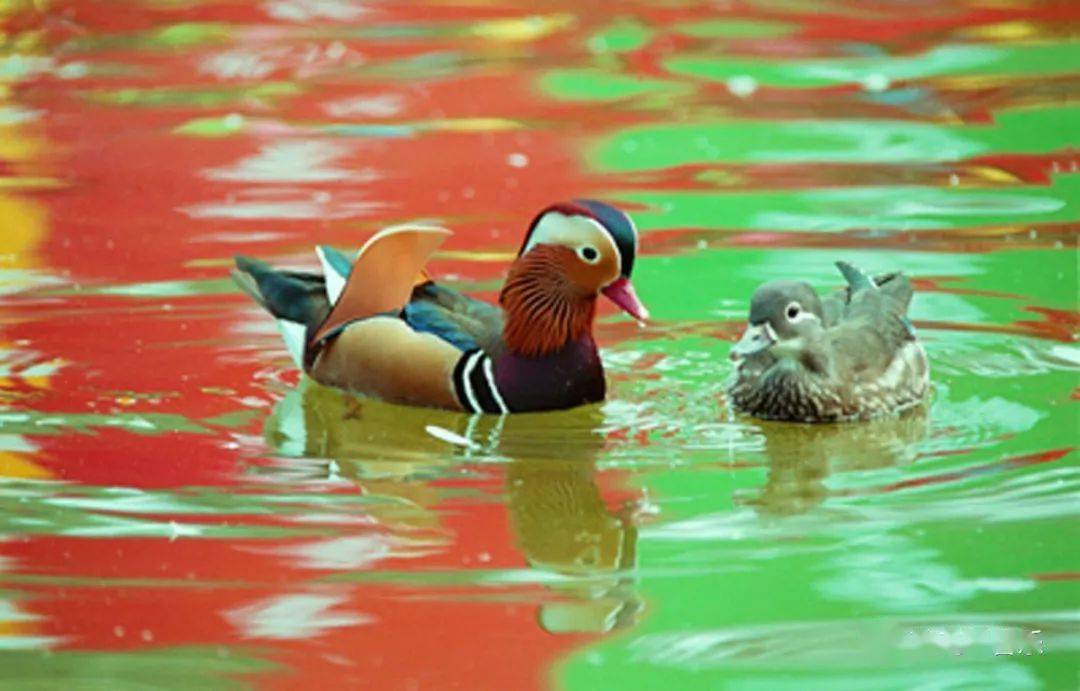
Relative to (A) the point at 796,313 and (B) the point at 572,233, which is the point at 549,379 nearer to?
(B) the point at 572,233

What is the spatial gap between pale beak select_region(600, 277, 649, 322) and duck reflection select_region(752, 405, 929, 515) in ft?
1.62

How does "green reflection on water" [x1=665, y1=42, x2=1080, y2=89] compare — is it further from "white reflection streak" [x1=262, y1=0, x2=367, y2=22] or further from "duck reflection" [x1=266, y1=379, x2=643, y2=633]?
"duck reflection" [x1=266, y1=379, x2=643, y2=633]

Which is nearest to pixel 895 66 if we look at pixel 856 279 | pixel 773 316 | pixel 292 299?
pixel 856 279

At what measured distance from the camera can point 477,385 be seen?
→ 735cm

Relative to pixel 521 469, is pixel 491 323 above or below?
above

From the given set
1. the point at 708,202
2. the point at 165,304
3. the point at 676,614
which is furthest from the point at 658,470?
the point at 708,202

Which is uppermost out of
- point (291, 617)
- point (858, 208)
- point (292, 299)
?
point (858, 208)

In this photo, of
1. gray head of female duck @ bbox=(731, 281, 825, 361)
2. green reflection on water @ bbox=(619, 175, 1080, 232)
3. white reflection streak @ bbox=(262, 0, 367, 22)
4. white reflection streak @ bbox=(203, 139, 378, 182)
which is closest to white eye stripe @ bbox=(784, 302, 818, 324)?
gray head of female duck @ bbox=(731, 281, 825, 361)

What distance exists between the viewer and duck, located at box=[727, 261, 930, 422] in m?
7.07

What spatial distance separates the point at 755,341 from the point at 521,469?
76 cm

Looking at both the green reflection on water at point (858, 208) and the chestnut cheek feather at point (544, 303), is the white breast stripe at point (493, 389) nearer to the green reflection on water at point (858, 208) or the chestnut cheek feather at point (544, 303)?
the chestnut cheek feather at point (544, 303)

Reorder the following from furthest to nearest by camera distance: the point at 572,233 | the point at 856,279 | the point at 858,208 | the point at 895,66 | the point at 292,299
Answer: the point at 895,66
the point at 858,208
the point at 292,299
the point at 856,279
the point at 572,233

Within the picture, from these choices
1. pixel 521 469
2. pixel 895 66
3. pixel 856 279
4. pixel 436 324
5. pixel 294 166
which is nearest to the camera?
pixel 521 469

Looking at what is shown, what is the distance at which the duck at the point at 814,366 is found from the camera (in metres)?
7.07
